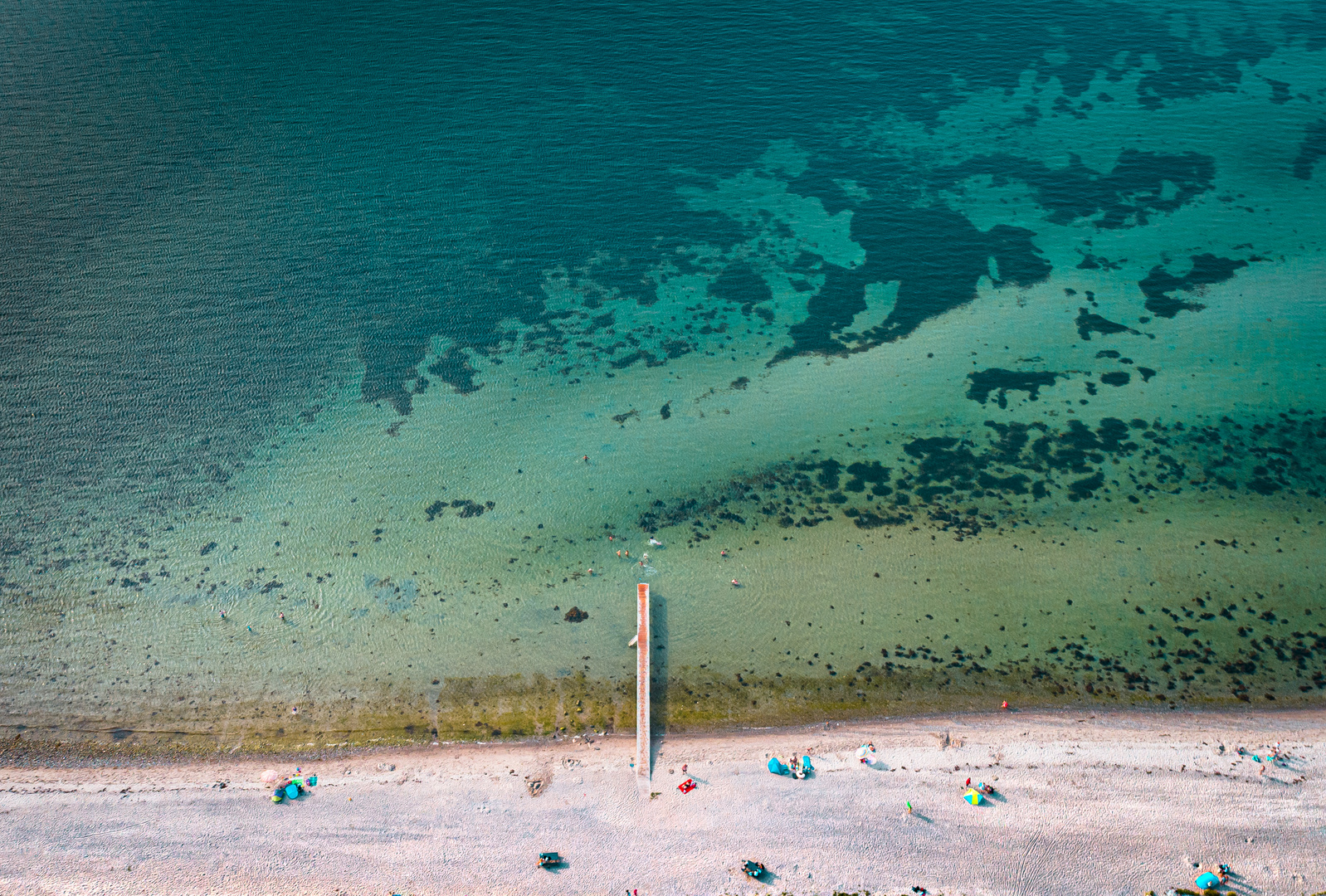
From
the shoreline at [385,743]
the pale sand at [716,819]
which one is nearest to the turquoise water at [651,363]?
the shoreline at [385,743]

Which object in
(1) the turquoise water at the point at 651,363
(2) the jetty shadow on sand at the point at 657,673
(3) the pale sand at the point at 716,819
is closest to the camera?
(3) the pale sand at the point at 716,819

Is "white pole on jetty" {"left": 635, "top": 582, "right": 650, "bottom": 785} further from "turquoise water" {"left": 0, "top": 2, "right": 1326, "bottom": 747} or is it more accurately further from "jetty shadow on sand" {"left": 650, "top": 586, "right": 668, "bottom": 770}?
"turquoise water" {"left": 0, "top": 2, "right": 1326, "bottom": 747}

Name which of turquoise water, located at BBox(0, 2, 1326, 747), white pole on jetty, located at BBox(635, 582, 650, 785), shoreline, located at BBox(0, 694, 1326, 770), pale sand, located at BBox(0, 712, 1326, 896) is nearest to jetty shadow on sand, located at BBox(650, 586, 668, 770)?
shoreline, located at BBox(0, 694, 1326, 770)

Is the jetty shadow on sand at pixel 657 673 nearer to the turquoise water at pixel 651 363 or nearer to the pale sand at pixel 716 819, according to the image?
the turquoise water at pixel 651 363

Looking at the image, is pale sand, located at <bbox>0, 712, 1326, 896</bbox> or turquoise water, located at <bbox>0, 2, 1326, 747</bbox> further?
turquoise water, located at <bbox>0, 2, 1326, 747</bbox>

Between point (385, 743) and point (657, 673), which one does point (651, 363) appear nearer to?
point (657, 673)

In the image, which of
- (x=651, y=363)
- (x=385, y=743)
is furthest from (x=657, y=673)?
(x=651, y=363)
